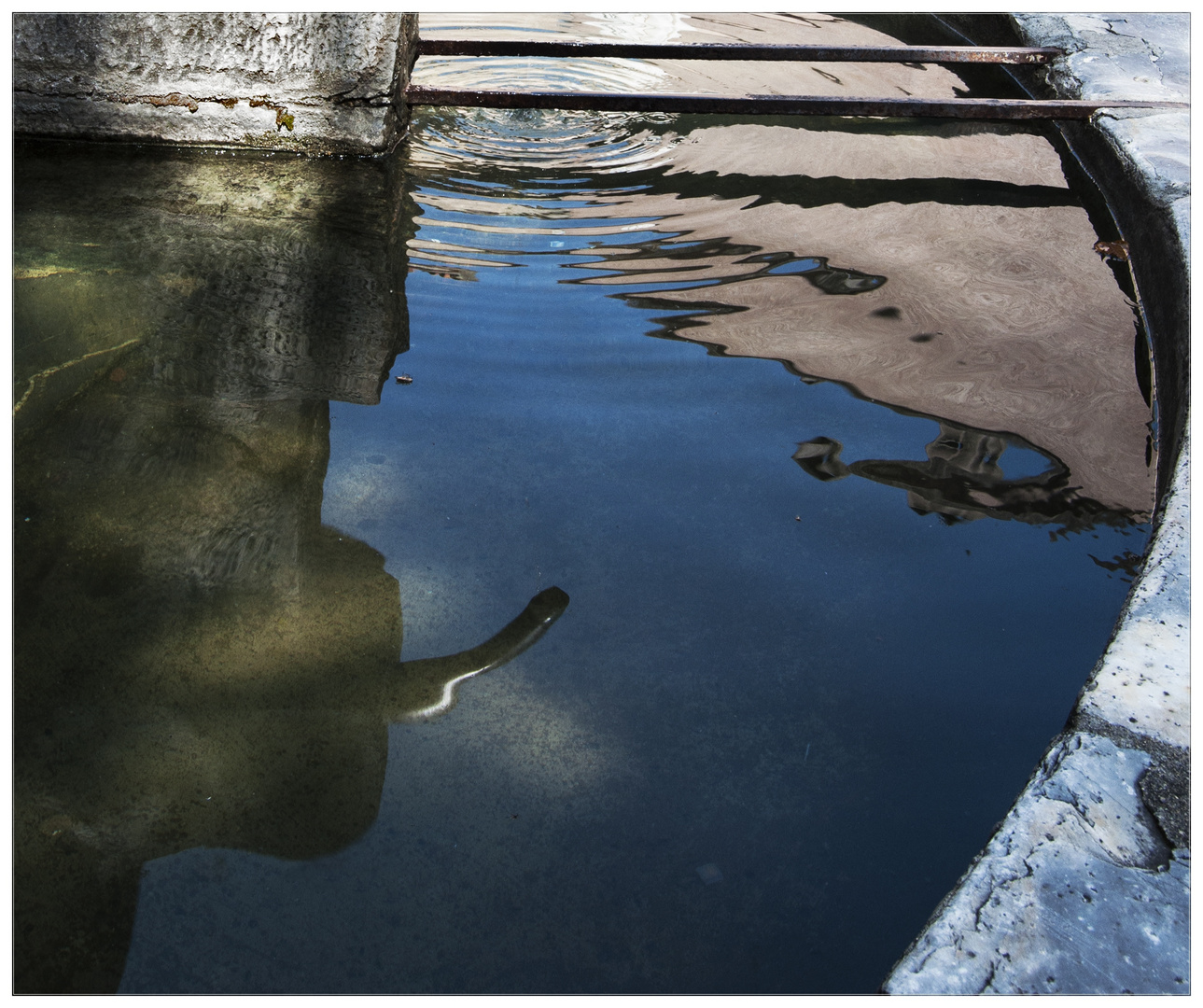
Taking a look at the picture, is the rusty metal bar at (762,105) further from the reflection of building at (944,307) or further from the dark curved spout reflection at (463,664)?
the dark curved spout reflection at (463,664)

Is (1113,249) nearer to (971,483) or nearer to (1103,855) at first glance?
(971,483)

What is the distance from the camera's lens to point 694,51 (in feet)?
10.4

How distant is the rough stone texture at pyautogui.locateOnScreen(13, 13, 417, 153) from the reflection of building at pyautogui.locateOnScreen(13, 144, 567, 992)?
0.66 metres

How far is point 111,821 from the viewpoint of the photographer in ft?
4.38

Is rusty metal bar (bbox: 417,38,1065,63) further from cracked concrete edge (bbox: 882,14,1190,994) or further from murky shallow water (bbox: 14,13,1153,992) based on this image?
A: cracked concrete edge (bbox: 882,14,1190,994)

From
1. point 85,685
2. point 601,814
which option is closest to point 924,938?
point 601,814

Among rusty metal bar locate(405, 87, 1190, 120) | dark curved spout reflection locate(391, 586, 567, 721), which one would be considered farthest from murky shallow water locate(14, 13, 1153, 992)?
rusty metal bar locate(405, 87, 1190, 120)

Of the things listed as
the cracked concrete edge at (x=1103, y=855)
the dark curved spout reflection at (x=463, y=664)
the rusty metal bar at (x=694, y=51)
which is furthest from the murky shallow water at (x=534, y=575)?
the rusty metal bar at (x=694, y=51)

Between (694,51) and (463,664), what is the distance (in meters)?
2.39

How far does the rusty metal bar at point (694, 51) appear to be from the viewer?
3.15m

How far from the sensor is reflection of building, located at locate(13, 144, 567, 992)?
1334 millimetres

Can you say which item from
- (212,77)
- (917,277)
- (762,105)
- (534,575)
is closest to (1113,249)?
(917,277)

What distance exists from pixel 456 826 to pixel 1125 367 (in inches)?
74.7

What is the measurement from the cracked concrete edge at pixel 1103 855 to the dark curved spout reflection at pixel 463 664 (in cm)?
72
